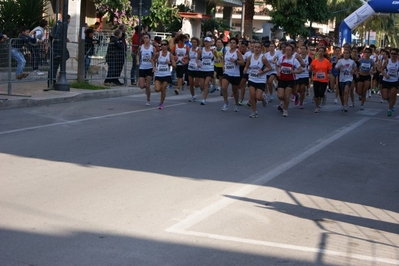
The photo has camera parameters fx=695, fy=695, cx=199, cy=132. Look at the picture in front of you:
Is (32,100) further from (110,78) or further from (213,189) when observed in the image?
(213,189)

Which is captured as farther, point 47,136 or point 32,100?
point 32,100

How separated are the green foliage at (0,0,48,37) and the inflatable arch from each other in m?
13.5

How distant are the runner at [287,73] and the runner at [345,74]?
2.33 meters

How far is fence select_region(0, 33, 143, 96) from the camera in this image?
17.2 meters

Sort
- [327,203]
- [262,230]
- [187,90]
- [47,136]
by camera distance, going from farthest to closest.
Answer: [187,90]
[47,136]
[327,203]
[262,230]

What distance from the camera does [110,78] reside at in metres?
21.5

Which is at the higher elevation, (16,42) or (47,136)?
(16,42)

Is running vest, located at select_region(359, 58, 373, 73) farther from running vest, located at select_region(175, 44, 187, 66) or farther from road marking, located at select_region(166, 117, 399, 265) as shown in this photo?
road marking, located at select_region(166, 117, 399, 265)

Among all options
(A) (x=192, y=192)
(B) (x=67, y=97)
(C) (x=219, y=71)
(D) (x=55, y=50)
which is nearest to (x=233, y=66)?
(B) (x=67, y=97)

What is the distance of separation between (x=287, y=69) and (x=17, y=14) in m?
11.8

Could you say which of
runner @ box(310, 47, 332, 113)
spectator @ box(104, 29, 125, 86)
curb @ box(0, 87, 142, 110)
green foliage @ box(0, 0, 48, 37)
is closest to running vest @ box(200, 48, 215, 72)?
→ runner @ box(310, 47, 332, 113)

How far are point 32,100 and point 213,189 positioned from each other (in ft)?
29.8

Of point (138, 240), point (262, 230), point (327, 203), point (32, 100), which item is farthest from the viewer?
point (32, 100)

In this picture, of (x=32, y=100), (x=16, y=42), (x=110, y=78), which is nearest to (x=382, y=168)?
(x=32, y=100)
